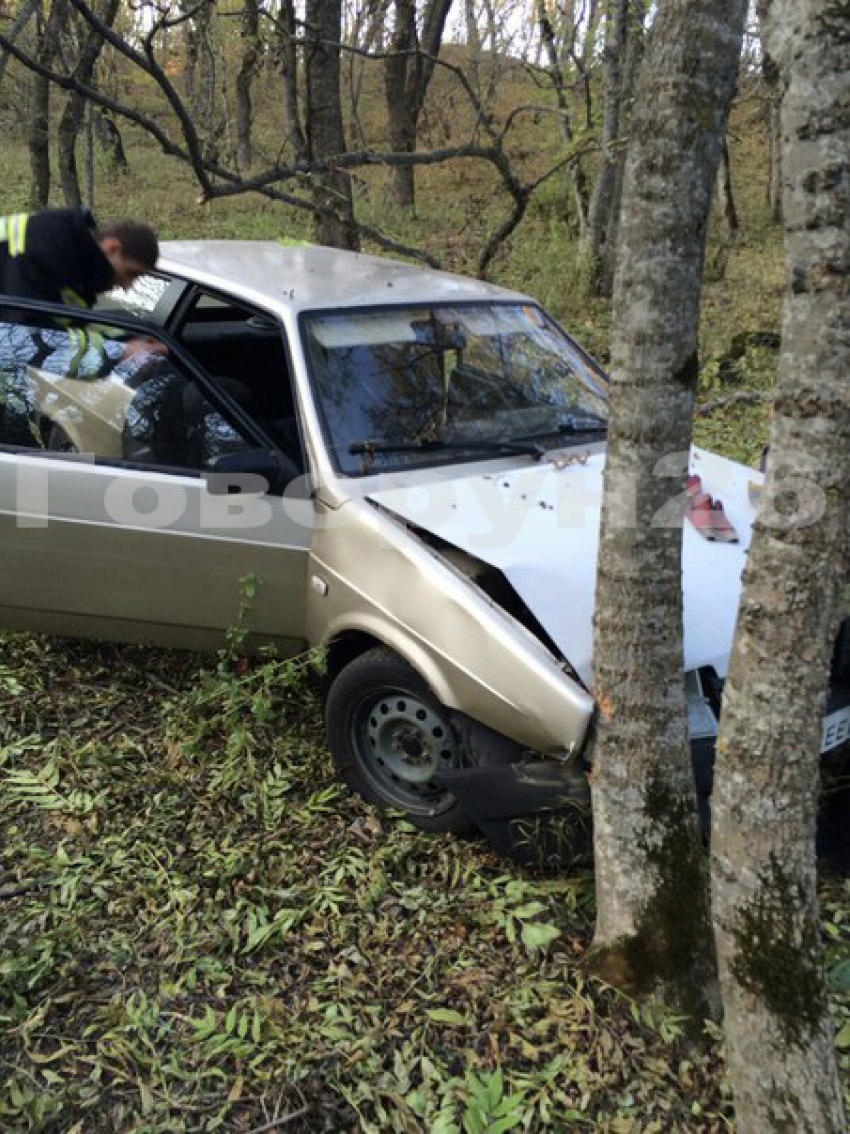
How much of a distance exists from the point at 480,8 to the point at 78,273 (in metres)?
31.3

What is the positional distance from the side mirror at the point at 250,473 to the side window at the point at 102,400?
22 centimetres

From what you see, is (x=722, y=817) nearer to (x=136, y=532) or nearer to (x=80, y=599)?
(x=136, y=532)

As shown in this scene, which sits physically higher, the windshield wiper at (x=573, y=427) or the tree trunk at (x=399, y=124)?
the tree trunk at (x=399, y=124)

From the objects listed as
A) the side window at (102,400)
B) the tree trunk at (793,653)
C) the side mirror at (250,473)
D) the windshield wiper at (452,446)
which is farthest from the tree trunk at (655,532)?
the side window at (102,400)

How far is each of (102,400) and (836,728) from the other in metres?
3.01

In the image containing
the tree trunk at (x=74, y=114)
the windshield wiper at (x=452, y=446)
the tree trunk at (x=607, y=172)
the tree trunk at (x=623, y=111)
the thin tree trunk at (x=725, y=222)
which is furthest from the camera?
the thin tree trunk at (x=725, y=222)

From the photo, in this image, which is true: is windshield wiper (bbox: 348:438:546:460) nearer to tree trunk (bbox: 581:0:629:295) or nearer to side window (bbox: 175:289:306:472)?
side window (bbox: 175:289:306:472)

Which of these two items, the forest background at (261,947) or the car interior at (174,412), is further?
the car interior at (174,412)

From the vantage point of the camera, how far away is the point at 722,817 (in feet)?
7.16

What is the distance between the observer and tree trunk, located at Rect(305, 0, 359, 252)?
7.65 meters

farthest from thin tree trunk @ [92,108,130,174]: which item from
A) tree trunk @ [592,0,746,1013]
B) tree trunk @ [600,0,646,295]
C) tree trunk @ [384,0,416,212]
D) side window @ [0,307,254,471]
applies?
tree trunk @ [592,0,746,1013]

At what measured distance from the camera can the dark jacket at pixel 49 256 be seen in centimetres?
441

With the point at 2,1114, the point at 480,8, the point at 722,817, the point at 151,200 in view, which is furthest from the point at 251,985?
the point at 480,8

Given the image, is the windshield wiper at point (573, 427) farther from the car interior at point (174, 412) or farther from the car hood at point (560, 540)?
the car interior at point (174, 412)
